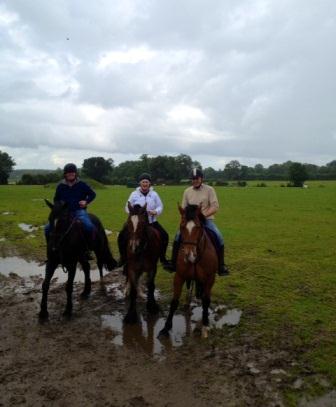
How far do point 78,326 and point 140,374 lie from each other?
220 centimetres

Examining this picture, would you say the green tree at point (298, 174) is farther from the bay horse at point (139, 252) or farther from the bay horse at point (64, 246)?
the bay horse at point (64, 246)

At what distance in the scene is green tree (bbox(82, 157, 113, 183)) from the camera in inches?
4545

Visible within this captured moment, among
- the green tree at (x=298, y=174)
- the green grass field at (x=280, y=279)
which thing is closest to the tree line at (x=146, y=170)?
the green tree at (x=298, y=174)

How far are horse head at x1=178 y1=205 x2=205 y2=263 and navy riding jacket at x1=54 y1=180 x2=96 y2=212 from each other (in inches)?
100

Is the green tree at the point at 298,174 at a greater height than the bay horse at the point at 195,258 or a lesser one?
greater

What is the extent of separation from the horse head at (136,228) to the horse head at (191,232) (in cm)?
89

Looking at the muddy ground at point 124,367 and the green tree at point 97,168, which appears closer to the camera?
the muddy ground at point 124,367

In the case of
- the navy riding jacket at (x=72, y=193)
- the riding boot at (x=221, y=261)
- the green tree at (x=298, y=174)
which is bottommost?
the riding boot at (x=221, y=261)

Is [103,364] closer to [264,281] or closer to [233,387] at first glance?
[233,387]

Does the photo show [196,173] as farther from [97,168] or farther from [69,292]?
[97,168]

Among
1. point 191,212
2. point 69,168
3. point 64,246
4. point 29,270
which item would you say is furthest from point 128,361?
point 29,270

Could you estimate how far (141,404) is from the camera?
504 cm

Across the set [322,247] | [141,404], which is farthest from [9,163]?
[141,404]

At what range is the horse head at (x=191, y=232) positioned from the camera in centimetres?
657
